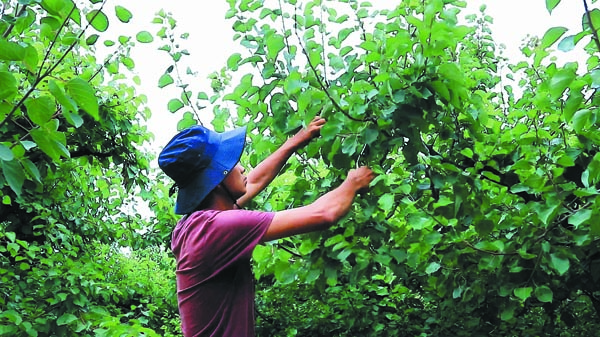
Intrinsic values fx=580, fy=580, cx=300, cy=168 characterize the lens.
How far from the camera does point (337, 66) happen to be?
88.7 inches

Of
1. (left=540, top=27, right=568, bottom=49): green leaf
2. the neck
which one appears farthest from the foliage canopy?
the neck

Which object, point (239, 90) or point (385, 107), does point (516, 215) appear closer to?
point (385, 107)

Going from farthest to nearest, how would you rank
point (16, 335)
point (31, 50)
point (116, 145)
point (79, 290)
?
point (116, 145)
point (79, 290)
point (16, 335)
point (31, 50)

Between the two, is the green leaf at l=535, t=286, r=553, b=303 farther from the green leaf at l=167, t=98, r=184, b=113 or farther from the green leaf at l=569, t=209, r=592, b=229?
the green leaf at l=167, t=98, r=184, b=113

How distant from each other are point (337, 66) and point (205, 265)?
35.8 inches

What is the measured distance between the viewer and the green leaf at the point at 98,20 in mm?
1599

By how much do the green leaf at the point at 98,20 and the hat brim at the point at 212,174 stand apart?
0.64 meters

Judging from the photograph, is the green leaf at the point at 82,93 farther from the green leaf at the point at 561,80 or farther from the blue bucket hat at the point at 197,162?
the green leaf at the point at 561,80

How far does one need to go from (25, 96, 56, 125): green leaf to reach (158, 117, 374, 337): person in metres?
0.66

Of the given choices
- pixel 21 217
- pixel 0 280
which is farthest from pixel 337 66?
pixel 21 217

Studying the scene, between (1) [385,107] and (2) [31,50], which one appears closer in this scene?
(2) [31,50]

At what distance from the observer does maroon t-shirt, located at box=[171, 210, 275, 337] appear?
75.2 inches

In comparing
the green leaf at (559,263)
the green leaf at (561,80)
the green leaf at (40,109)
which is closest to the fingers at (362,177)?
→ the green leaf at (561,80)

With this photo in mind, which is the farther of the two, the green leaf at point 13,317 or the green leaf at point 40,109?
the green leaf at point 13,317
